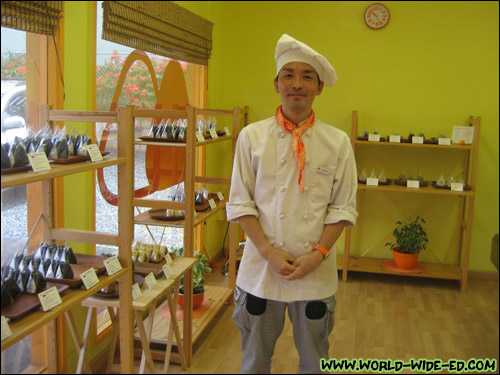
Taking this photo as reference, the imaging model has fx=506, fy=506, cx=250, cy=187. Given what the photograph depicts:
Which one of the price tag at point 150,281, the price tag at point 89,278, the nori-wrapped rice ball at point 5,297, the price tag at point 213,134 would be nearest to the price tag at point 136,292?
the price tag at point 150,281

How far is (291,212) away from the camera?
1.45m

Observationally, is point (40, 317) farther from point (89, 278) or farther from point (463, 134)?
point (463, 134)

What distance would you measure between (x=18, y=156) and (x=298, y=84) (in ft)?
2.56

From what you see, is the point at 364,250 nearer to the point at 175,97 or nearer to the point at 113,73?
the point at 175,97

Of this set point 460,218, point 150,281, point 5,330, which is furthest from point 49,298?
point 460,218

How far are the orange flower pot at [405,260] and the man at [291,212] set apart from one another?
2.32 m

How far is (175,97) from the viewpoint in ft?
10.3

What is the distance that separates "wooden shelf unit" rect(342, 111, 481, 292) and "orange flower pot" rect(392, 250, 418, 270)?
0.24ft

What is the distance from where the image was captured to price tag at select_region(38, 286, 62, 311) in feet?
4.67

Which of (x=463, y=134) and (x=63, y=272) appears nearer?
(x=63, y=272)

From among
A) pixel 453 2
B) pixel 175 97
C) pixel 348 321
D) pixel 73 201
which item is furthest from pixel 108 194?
pixel 453 2

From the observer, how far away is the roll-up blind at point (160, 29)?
213 centimetres

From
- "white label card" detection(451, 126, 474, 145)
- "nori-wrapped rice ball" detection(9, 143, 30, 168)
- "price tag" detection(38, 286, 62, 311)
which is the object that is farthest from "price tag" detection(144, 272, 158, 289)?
"white label card" detection(451, 126, 474, 145)

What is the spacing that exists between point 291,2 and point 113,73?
2.02 m
